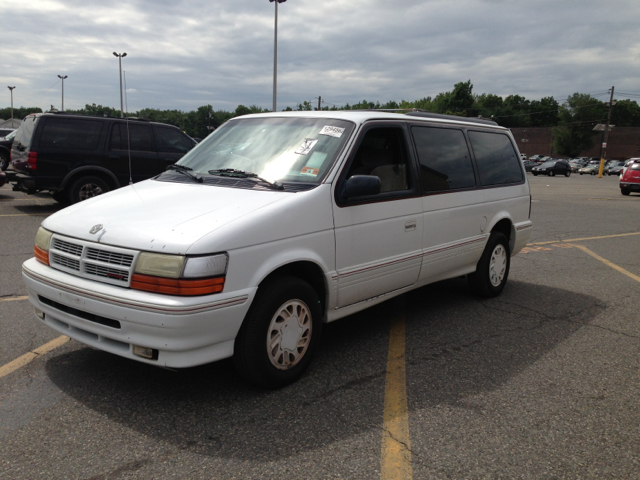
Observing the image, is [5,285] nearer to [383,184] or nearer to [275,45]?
[383,184]

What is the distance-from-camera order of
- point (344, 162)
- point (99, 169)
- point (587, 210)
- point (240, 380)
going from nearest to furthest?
point (240, 380)
point (344, 162)
point (99, 169)
point (587, 210)

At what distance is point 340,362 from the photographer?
3979mm

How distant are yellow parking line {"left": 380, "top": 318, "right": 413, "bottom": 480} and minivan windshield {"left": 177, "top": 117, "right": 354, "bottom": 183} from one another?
150cm

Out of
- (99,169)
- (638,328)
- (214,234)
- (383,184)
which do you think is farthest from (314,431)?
(99,169)

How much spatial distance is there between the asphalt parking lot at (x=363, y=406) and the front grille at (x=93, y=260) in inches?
30.5

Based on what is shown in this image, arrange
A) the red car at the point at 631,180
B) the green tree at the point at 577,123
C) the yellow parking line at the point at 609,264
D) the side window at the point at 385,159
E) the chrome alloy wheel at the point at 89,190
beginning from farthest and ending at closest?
the green tree at the point at 577,123
the red car at the point at 631,180
the chrome alloy wheel at the point at 89,190
the yellow parking line at the point at 609,264
the side window at the point at 385,159

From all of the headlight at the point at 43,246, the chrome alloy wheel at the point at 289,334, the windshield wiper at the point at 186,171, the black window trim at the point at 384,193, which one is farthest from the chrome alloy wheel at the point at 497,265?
the headlight at the point at 43,246

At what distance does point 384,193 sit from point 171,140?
9.07 m

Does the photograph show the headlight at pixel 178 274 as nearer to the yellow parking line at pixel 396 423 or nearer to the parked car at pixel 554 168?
the yellow parking line at pixel 396 423

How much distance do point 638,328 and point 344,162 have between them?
3.43 m

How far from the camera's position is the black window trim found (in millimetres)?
3766

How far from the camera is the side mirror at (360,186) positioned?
3734mm

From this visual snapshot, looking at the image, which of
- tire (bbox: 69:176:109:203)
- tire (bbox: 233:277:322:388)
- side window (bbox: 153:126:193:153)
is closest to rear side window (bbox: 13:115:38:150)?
tire (bbox: 69:176:109:203)

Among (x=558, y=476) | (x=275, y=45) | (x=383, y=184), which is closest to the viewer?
(x=558, y=476)
